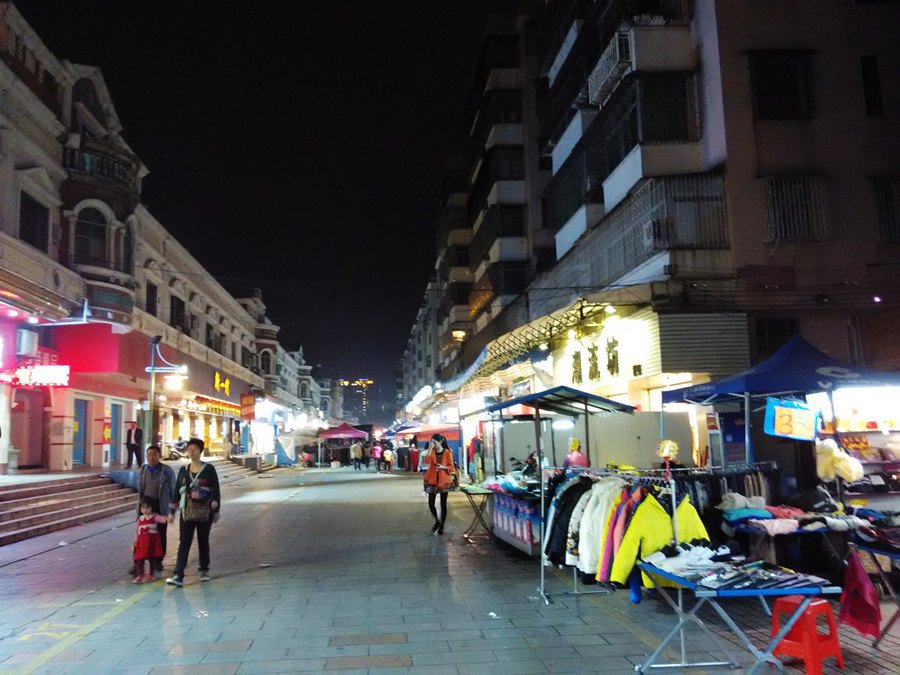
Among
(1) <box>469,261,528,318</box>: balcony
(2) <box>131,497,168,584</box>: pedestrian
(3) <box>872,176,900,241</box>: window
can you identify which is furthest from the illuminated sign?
(3) <box>872,176,900,241</box>: window

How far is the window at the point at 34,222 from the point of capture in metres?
19.7

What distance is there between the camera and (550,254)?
94.4 ft

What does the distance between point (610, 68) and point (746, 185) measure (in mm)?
4501

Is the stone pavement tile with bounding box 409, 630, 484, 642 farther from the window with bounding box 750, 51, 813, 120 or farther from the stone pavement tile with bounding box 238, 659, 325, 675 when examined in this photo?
the window with bounding box 750, 51, 813, 120

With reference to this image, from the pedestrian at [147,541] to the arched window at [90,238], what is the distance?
52.7 ft

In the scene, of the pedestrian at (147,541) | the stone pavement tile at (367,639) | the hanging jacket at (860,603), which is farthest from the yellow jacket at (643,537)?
the pedestrian at (147,541)

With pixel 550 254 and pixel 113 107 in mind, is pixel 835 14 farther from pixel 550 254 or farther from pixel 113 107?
pixel 113 107

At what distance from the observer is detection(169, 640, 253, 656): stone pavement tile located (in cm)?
575

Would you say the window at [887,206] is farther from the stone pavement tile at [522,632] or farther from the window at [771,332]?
the stone pavement tile at [522,632]

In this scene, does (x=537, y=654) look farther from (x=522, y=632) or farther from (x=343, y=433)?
(x=343, y=433)

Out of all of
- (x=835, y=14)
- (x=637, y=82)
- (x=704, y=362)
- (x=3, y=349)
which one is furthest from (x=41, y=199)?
(x=835, y=14)

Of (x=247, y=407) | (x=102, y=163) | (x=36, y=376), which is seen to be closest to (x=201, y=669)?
(x=36, y=376)

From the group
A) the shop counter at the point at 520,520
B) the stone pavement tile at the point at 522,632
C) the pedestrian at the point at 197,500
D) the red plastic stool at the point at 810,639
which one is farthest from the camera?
the shop counter at the point at 520,520

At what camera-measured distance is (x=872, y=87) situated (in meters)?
15.7
